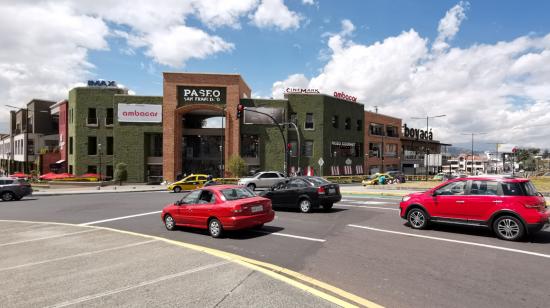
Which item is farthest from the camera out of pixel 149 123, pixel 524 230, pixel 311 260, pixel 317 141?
pixel 317 141

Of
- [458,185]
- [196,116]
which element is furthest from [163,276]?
[196,116]

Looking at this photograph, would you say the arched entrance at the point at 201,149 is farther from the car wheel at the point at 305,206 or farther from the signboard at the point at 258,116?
the car wheel at the point at 305,206

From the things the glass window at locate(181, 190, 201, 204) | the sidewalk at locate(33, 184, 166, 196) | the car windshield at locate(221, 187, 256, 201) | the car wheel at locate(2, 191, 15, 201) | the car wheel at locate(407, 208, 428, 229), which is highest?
the car windshield at locate(221, 187, 256, 201)

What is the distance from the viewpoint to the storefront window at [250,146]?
4444 centimetres

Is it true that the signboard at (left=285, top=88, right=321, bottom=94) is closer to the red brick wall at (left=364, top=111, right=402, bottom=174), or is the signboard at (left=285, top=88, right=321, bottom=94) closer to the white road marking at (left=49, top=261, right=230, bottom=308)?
the red brick wall at (left=364, top=111, right=402, bottom=174)

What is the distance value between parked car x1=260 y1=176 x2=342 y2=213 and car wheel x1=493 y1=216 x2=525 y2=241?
622 centimetres

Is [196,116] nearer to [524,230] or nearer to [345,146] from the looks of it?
[345,146]

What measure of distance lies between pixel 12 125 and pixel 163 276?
9322cm

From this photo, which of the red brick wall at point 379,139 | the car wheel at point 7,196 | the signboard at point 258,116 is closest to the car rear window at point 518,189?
the car wheel at point 7,196

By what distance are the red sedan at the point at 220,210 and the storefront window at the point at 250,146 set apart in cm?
3387

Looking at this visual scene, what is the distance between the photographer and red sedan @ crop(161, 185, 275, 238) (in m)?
9.05

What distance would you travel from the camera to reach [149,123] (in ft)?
141

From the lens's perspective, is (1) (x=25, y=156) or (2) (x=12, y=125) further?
(2) (x=12, y=125)

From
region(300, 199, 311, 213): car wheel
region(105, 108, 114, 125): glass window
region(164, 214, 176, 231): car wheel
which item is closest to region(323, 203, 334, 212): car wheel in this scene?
region(300, 199, 311, 213): car wheel
